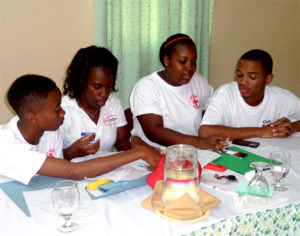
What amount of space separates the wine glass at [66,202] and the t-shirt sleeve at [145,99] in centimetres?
120

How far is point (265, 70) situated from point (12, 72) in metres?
1.88

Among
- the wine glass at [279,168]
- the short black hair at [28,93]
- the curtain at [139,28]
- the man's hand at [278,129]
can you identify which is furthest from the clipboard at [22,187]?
A: the curtain at [139,28]

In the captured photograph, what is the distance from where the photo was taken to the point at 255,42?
395cm

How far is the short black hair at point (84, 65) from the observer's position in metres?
2.02

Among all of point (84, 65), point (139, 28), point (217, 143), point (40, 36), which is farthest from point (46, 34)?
point (217, 143)

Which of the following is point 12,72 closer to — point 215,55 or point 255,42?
point 215,55

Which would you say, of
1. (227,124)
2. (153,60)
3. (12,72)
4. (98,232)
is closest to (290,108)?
(227,124)

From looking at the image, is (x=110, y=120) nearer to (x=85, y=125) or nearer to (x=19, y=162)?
(x=85, y=125)

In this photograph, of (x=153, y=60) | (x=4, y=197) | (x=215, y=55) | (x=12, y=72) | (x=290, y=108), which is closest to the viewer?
(x=4, y=197)

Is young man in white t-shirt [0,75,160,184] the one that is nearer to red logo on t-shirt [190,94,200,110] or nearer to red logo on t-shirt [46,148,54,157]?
red logo on t-shirt [46,148,54,157]

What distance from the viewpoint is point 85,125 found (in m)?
2.10

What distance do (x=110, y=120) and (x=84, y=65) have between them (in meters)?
0.38

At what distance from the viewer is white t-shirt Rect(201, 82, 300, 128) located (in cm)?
233

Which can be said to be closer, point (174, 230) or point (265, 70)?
point (174, 230)
